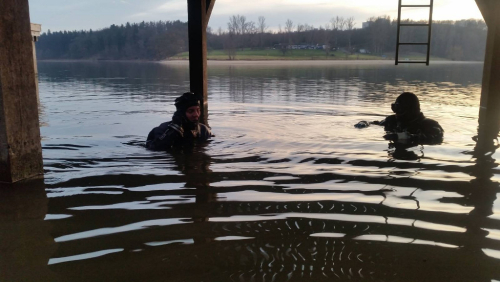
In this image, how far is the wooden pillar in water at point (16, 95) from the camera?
4430 mm

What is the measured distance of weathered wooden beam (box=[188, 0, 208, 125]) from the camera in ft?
33.9

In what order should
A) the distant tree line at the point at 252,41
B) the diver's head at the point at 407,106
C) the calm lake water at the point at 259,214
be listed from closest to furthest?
the calm lake water at the point at 259,214 < the diver's head at the point at 407,106 < the distant tree line at the point at 252,41

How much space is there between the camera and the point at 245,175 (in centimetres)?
517

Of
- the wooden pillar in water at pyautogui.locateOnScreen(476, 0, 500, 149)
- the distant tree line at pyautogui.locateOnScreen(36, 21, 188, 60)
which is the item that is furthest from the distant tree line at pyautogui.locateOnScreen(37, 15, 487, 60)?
the wooden pillar in water at pyautogui.locateOnScreen(476, 0, 500, 149)

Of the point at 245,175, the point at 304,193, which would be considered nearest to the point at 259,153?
the point at 245,175

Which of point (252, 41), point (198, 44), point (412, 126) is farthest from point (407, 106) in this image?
point (252, 41)

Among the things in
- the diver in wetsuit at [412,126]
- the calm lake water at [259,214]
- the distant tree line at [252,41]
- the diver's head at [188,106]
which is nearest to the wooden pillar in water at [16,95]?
the calm lake water at [259,214]

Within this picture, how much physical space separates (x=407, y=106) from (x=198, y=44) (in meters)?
5.35

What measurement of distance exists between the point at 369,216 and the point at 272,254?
1151 mm

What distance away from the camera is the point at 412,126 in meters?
7.81

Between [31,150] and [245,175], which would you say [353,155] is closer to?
[245,175]

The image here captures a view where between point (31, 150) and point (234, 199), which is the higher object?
point (31, 150)

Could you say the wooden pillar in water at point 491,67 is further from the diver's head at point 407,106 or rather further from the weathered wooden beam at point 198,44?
the weathered wooden beam at point 198,44

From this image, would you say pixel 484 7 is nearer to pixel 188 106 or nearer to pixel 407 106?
pixel 407 106
